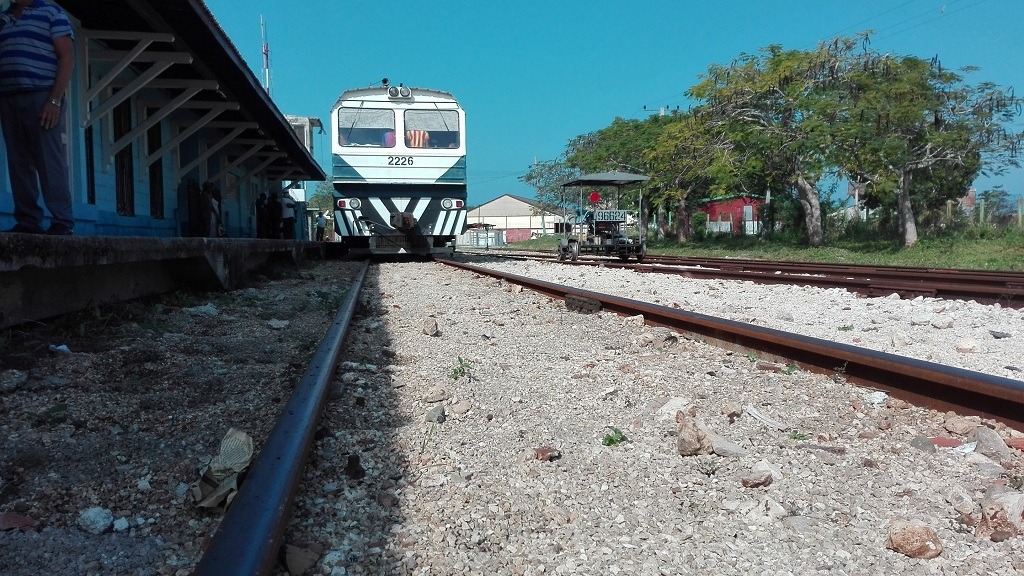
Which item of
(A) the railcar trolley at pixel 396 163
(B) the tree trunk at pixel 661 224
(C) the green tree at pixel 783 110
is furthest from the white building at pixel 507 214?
(A) the railcar trolley at pixel 396 163

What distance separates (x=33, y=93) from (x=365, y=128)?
11.7 m

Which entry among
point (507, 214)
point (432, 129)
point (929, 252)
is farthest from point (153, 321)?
point (507, 214)

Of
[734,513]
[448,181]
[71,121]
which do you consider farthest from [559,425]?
[448,181]

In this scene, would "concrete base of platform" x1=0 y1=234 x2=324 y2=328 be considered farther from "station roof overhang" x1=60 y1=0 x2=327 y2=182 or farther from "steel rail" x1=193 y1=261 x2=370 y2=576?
"station roof overhang" x1=60 y1=0 x2=327 y2=182

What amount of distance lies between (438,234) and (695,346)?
39.8ft

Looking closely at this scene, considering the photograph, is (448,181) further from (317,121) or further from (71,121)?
(317,121)

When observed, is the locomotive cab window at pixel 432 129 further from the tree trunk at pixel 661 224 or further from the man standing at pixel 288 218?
the tree trunk at pixel 661 224

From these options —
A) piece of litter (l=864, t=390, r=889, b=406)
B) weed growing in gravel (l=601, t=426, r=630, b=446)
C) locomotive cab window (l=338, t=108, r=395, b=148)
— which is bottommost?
weed growing in gravel (l=601, t=426, r=630, b=446)

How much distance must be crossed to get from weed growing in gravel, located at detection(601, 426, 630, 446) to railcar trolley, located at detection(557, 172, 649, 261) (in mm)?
15117

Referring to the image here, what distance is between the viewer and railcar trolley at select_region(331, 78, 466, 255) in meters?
15.9

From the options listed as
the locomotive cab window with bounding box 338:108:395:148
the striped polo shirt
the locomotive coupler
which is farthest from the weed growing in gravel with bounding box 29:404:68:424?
the locomotive cab window with bounding box 338:108:395:148

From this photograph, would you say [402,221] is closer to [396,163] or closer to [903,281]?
[396,163]

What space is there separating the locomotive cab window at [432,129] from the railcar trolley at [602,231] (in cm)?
332

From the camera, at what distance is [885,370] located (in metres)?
3.55
